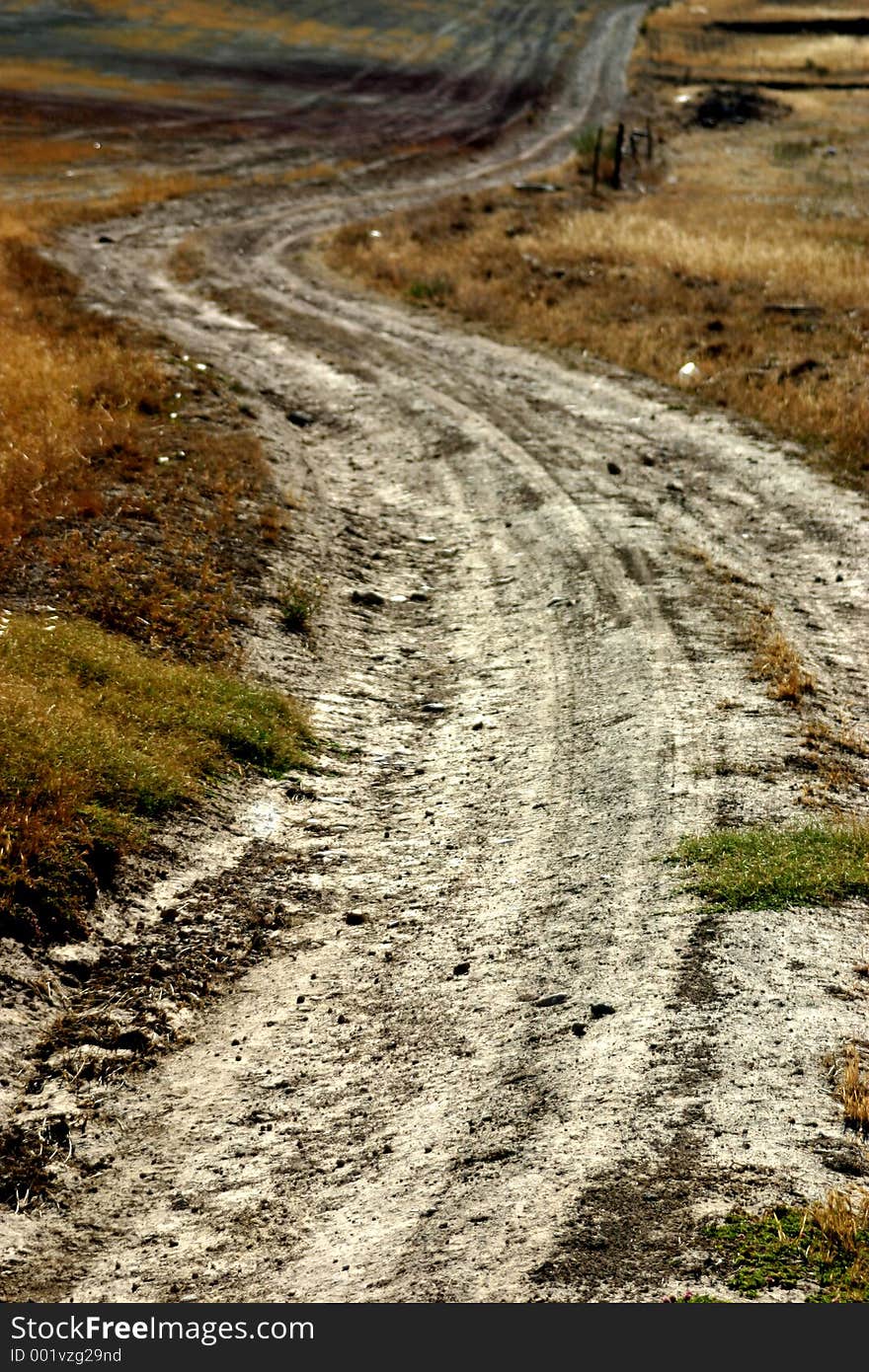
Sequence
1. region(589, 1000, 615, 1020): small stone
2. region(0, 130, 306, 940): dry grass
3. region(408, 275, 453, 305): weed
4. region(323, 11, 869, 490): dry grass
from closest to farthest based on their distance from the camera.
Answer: region(589, 1000, 615, 1020): small stone < region(0, 130, 306, 940): dry grass < region(323, 11, 869, 490): dry grass < region(408, 275, 453, 305): weed

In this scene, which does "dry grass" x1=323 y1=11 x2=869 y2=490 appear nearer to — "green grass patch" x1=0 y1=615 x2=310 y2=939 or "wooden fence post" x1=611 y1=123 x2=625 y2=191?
"wooden fence post" x1=611 y1=123 x2=625 y2=191

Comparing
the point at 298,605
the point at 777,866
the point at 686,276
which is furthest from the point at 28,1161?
the point at 686,276

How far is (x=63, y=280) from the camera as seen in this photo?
82.1 feet

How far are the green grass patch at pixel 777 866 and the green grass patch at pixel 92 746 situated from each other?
389 centimetres

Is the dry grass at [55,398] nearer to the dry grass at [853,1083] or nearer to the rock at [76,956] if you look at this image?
the rock at [76,956]

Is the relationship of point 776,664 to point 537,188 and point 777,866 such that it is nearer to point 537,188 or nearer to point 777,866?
point 777,866

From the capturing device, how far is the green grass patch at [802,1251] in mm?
5344

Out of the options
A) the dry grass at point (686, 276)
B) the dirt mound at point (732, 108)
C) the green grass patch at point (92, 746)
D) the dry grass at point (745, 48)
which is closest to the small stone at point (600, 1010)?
the green grass patch at point (92, 746)

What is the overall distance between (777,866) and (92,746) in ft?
17.2

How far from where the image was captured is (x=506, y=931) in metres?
8.60

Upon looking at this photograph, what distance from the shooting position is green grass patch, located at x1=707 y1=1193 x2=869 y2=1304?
5.34m

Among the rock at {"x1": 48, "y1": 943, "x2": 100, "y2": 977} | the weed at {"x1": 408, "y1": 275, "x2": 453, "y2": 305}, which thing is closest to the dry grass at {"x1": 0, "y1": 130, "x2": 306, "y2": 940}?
the rock at {"x1": 48, "y1": 943, "x2": 100, "y2": 977}

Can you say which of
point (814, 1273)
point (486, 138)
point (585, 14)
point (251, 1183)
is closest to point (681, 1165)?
point (814, 1273)

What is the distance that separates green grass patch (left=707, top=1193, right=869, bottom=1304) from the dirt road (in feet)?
0.55
